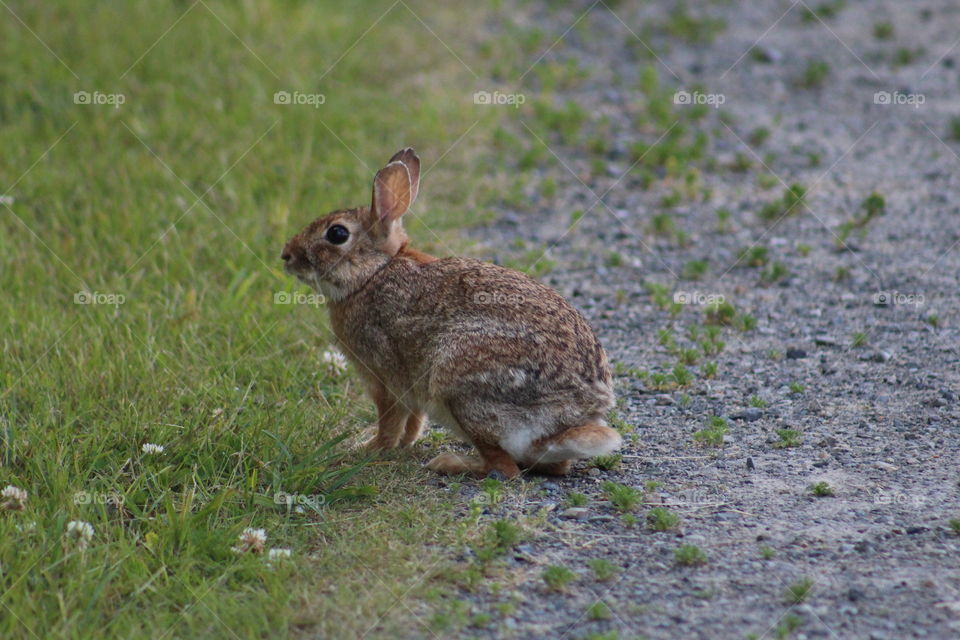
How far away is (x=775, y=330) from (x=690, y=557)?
9.00 ft

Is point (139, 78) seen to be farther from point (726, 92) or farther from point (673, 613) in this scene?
point (673, 613)

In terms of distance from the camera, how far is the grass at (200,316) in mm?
4379

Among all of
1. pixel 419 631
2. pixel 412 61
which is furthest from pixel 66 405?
pixel 412 61

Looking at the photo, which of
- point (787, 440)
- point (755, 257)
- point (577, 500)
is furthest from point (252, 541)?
point (755, 257)

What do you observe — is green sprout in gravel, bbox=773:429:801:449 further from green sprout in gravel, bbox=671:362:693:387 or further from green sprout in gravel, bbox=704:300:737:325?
green sprout in gravel, bbox=704:300:737:325

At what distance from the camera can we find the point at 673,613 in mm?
4164

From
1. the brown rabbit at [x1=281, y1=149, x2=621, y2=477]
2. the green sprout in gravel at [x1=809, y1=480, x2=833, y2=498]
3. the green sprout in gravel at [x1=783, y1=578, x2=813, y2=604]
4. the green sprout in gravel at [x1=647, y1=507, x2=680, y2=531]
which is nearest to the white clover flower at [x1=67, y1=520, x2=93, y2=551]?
the brown rabbit at [x1=281, y1=149, x2=621, y2=477]

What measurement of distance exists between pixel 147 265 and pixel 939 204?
561 centimetres

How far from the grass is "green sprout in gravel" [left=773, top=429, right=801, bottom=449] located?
1658 mm

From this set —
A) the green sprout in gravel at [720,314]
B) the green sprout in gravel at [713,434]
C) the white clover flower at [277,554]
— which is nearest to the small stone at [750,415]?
the green sprout in gravel at [713,434]

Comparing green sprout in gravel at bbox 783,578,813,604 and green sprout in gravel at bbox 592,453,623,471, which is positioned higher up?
green sprout in gravel at bbox 592,453,623,471

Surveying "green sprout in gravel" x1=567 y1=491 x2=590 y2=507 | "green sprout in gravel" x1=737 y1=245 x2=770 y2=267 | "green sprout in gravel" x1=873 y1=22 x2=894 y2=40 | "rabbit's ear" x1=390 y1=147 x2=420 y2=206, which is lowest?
"green sprout in gravel" x1=567 y1=491 x2=590 y2=507

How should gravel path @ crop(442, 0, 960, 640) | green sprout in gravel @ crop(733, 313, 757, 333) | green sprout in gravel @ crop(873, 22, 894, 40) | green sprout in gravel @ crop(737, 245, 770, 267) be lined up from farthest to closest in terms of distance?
green sprout in gravel @ crop(873, 22, 894, 40) → green sprout in gravel @ crop(737, 245, 770, 267) → green sprout in gravel @ crop(733, 313, 757, 333) → gravel path @ crop(442, 0, 960, 640)

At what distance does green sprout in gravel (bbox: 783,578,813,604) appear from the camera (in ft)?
13.7
